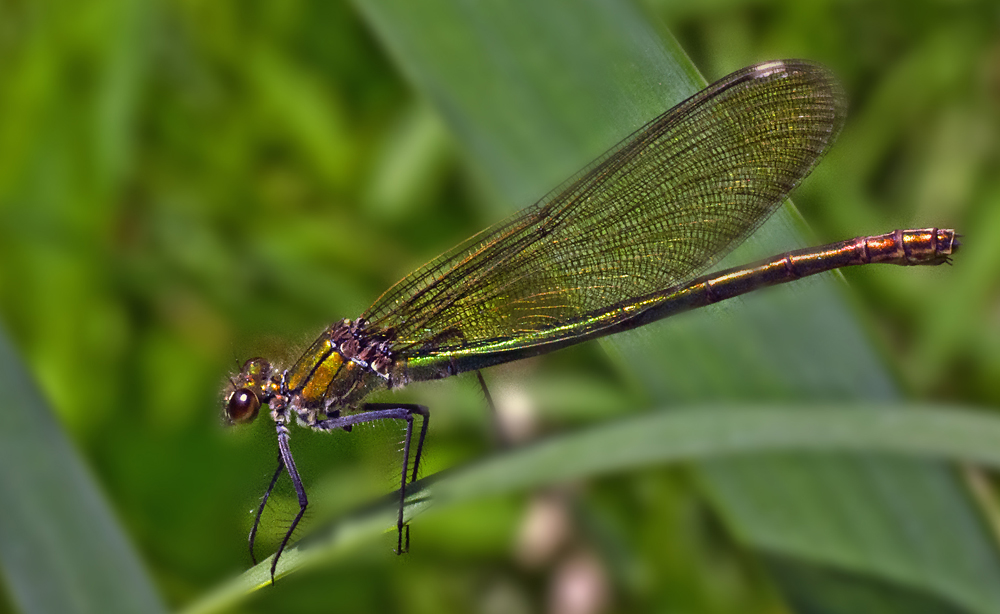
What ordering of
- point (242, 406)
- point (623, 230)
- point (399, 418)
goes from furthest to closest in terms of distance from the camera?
point (623, 230) → point (242, 406) → point (399, 418)

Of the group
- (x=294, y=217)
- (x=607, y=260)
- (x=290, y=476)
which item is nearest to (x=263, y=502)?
(x=290, y=476)

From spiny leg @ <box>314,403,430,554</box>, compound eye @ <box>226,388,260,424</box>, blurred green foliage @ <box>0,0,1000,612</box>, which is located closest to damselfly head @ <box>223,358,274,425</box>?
compound eye @ <box>226,388,260,424</box>

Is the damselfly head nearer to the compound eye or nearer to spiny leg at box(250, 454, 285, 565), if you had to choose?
the compound eye

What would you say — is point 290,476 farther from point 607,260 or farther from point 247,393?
point 607,260

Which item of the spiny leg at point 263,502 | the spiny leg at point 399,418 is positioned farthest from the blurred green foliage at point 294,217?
the spiny leg at point 263,502

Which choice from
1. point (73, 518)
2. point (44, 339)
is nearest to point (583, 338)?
point (73, 518)

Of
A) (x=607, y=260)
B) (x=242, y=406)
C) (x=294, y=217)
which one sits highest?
(x=294, y=217)

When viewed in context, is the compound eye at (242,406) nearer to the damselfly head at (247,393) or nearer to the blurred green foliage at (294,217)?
the damselfly head at (247,393)
